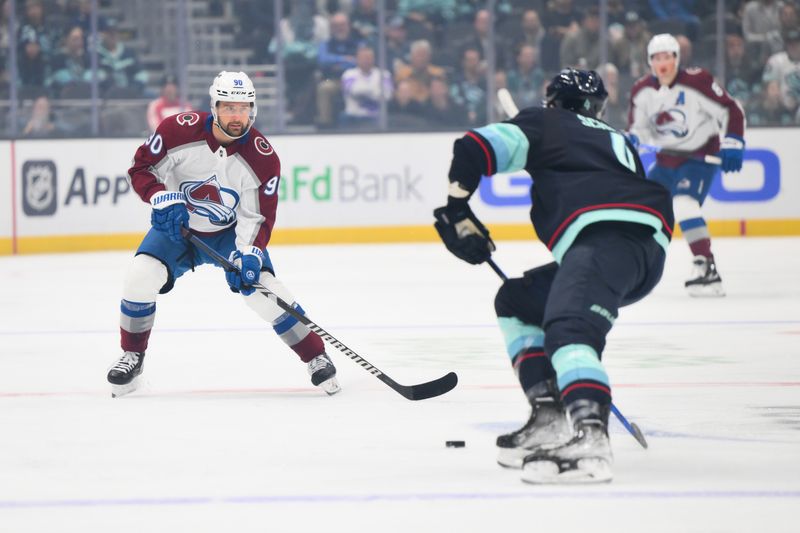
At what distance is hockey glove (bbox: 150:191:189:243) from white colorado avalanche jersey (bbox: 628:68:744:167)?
3.85 metres

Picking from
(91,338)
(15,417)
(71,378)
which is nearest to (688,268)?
(91,338)

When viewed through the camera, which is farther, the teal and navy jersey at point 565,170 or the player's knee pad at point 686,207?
the player's knee pad at point 686,207

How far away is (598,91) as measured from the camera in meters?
3.52

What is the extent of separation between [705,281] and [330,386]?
3224mm

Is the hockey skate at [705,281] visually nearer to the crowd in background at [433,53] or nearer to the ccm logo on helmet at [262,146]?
the ccm logo on helmet at [262,146]

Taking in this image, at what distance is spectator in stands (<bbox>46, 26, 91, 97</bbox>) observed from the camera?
1060 cm

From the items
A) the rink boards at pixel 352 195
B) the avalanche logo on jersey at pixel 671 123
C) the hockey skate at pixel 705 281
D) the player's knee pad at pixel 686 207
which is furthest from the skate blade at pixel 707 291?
the rink boards at pixel 352 195

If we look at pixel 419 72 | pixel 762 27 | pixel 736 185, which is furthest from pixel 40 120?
pixel 762 27

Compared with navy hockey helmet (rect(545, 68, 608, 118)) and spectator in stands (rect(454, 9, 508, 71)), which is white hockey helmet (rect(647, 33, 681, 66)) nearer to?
spectator in stands (rect(454, 9, 508, 71))

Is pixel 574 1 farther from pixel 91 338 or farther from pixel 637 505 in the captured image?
pixel 637 505

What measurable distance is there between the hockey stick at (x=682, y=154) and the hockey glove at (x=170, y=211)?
367cm

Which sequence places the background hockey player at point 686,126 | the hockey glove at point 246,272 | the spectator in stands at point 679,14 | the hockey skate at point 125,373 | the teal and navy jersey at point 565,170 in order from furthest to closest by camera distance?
1. the spectator in stands at point 679,14
2. the background hockey player at point 686,126
3. the hockey skate at point 125,373
4. the hockey glove at point 246,272
5. the teal and navy jersey at point 565,170

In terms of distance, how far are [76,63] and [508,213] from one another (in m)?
3.31

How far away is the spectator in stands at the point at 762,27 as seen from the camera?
11023 mm
